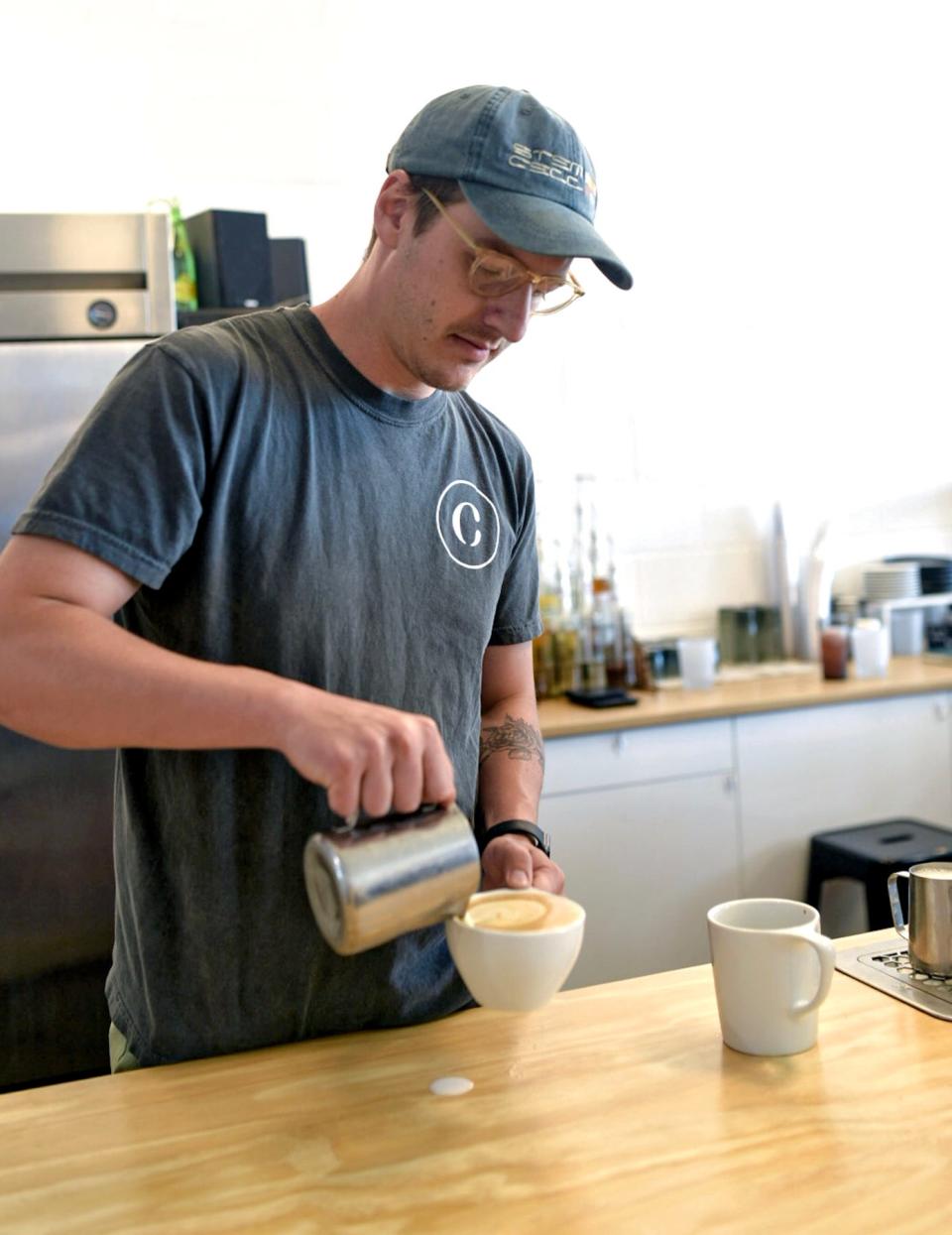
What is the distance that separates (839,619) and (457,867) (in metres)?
2.90

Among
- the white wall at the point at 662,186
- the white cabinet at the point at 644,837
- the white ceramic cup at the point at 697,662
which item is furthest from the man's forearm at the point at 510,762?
the white wall at the point at 662,186

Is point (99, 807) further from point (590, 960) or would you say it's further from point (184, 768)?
point (184, 768)

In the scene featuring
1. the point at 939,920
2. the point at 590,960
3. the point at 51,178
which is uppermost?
the point at 51,178

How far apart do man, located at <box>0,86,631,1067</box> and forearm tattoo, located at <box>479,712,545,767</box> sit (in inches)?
4.0

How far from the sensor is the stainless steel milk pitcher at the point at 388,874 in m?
0.90

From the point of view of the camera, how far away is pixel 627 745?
2.93 m

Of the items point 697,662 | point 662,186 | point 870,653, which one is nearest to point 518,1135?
point 697,662

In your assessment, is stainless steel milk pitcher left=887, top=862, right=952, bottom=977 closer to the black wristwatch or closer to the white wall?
the black wristwatch

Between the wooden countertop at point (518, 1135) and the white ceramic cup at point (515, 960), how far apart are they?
0.10 metres

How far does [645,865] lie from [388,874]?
2.12 metres

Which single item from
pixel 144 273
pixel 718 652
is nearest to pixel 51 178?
pixel 144 273

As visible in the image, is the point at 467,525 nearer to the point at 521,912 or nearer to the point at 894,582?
the point at 521,912

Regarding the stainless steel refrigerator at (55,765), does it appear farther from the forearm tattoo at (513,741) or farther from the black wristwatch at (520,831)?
the black wristwatch at (520,831)

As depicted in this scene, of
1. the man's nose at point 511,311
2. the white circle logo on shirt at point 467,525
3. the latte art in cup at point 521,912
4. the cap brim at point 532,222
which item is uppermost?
the cap brim at point 532,222
